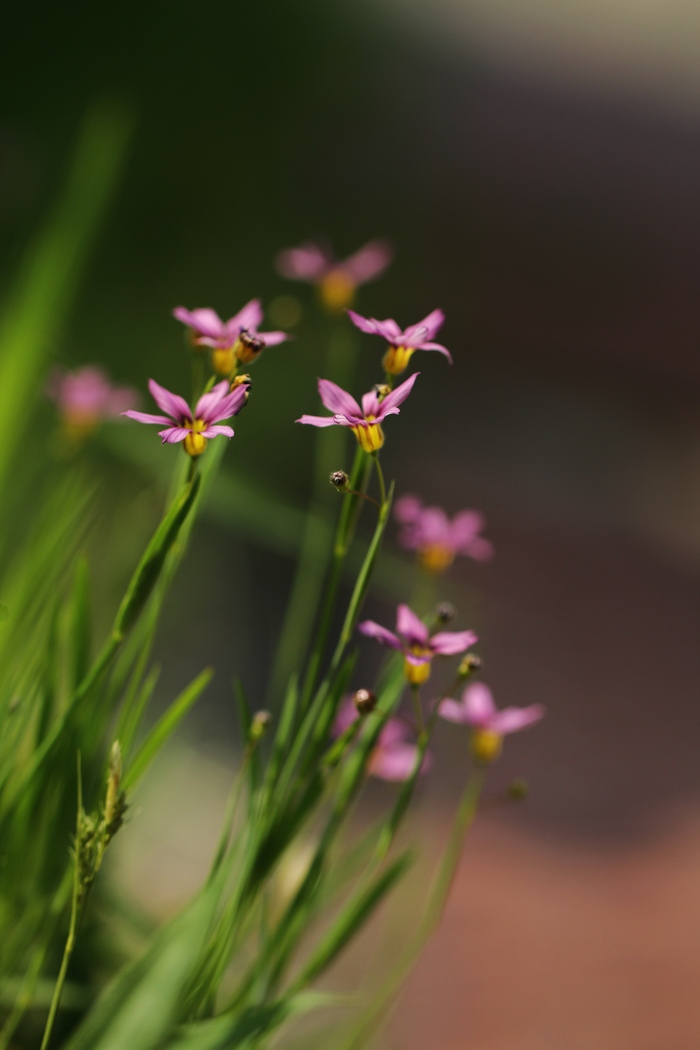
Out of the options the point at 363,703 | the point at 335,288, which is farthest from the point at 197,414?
the point at 335,288

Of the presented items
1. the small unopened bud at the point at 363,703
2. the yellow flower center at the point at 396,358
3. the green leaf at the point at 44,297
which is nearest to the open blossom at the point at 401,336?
the yellow flower center at the point at 396,358

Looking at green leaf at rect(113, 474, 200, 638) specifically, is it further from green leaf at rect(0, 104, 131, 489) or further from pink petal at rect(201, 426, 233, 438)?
green leaf at rect(0, 104, 131, 489)

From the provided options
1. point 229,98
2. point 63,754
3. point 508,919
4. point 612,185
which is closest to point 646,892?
Answer: point 508,919

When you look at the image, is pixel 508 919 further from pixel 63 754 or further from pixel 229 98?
pixel 229 98

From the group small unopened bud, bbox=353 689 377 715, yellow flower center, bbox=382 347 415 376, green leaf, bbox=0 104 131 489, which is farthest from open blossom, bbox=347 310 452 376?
green leaf, bbox=0 104 131 489

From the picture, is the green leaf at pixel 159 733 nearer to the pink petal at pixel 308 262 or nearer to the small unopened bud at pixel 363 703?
the small unopened bud at pixel 363 703

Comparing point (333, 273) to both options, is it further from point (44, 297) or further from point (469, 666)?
point (469, 666)
